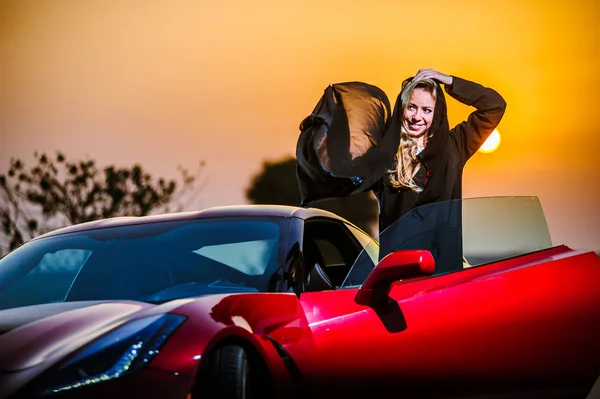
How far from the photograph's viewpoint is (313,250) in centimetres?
587

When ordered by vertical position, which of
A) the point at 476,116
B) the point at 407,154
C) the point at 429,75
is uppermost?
the point at 429,75

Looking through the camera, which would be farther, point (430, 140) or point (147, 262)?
point (430, 140)

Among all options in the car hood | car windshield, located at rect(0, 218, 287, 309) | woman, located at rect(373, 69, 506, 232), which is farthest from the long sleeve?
the car hood

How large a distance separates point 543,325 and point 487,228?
557 mm

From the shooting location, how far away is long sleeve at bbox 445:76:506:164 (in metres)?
7.35

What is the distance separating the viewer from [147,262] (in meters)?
4.92

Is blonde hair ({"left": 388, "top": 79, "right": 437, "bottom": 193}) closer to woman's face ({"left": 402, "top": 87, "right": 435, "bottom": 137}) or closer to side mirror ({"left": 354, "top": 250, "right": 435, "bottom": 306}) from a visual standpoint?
woman's face ({"left": 402, "top": 87, "right": 435, "bottom": 137})

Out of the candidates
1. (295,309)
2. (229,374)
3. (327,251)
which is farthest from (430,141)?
(229,374)

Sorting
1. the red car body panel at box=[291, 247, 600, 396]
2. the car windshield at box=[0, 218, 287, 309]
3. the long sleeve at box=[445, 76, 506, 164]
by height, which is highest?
the long sleeve at box=[445, 76, 506, 164]

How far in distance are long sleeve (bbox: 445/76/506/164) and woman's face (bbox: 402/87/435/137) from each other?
0.91ft

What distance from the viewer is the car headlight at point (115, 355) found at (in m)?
3.44

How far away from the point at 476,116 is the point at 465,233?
2.17 meters

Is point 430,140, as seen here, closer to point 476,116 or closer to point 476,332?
point 476,116

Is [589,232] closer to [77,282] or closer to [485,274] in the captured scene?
[485,274]
